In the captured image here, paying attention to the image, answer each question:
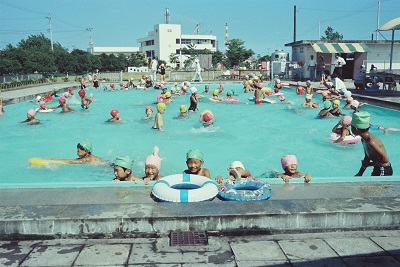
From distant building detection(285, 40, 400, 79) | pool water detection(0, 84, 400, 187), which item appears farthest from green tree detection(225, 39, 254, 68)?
pool water detection(0, 84, 400, 187)

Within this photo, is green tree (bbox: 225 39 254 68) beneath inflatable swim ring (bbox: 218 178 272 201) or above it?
above

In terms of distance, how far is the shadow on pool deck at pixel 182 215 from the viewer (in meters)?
3.58

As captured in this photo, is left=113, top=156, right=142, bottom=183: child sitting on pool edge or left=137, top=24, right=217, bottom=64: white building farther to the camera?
left=137, top=24, right=217, bottom=64: white building

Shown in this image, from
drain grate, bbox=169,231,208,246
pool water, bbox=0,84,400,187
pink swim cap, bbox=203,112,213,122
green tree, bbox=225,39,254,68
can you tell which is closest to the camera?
drain grate, bbox=169,231,208,246

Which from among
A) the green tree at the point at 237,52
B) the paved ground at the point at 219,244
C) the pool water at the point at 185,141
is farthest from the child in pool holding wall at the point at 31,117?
the green tree at the point at 237,52

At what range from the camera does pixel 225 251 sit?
3342mm

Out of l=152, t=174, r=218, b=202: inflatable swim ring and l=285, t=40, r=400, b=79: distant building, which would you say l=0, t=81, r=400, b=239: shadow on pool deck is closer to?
l=152, t=174, r=218, b=202: inflatable swim ring

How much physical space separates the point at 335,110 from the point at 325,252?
33.8 ft

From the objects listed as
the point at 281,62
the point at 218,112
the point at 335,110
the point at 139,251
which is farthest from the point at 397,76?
the point at 139,251

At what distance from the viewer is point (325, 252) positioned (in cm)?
329

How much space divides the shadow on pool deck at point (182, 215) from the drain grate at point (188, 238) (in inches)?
2.0

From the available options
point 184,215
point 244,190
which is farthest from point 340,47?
point 184,215

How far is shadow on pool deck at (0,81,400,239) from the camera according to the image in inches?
141

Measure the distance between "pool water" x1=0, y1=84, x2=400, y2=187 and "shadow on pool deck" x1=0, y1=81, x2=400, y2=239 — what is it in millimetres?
915
